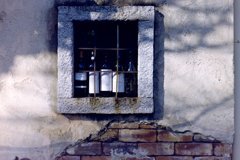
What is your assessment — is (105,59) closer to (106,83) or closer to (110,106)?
(106,83)

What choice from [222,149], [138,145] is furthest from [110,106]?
[222,149]

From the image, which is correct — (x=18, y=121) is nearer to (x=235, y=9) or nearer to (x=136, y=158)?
(x=136, y=158)

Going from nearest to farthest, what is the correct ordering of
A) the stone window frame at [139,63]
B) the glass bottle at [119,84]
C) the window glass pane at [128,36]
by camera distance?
the stone window frame at [139,63]
the glass bottle at [119,84]
the window glass pane at [128,36]

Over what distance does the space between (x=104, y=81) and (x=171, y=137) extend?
2.92 ft

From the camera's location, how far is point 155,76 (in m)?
1.90

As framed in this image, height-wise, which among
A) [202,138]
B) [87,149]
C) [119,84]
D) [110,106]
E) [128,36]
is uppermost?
[128,36]

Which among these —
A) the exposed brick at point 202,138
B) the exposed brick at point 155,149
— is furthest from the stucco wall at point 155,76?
the exposed brick at point 155,149

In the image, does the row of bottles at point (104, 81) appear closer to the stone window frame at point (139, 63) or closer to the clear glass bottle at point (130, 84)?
the clear glass bottle at point (130, 84)

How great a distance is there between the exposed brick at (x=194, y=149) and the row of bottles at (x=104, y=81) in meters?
0.70

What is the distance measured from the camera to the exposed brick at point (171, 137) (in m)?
1.89

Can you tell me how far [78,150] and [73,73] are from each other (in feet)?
2.58

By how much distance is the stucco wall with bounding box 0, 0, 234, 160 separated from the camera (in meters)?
1.87

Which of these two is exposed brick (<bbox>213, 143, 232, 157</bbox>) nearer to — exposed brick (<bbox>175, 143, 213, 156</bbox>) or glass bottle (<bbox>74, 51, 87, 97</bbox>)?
exposed brick (<bbox>175, 143, 213, 156</bbox>)

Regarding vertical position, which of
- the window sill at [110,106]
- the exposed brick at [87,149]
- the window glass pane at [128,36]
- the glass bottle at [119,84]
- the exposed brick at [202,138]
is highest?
the window glass pane at [128,36]
